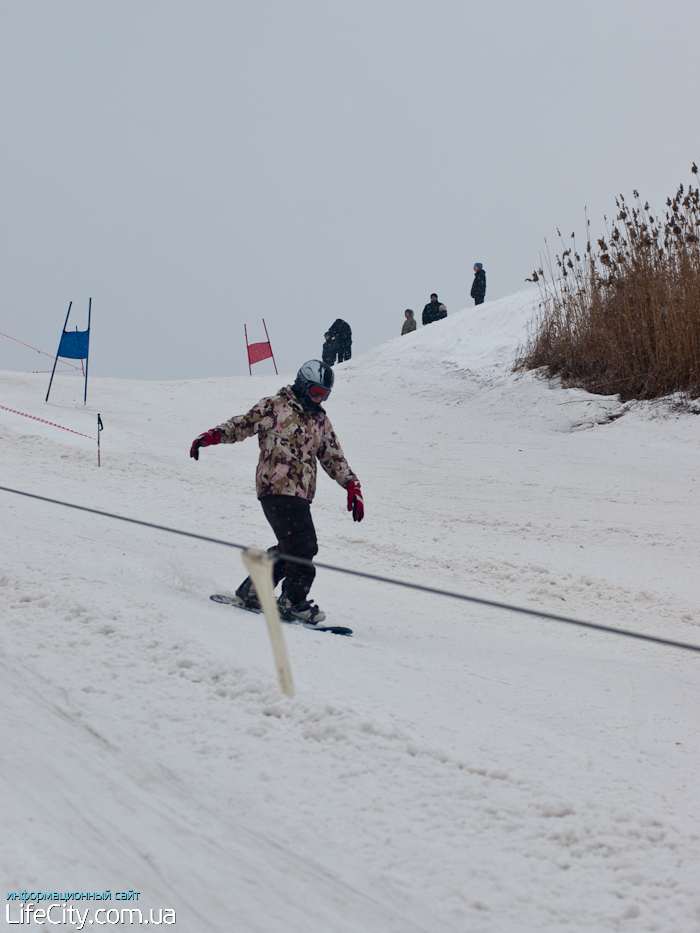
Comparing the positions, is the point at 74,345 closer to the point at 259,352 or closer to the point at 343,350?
the point at 259,352

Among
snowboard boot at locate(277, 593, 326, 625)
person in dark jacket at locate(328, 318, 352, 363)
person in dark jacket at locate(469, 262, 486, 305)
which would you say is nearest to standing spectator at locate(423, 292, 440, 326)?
person in dark jacket at locate(469, 262, 486, 305)

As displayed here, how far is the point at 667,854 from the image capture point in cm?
237

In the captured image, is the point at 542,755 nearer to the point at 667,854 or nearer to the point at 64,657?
the point at 667,854

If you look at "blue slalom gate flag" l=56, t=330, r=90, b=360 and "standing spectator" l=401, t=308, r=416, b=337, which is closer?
"blue slalom gate flag" l=56, t=330, r=90, b=360

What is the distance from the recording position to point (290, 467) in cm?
467

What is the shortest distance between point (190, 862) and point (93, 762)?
26.4 inches

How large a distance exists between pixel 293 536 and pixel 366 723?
1.78 m

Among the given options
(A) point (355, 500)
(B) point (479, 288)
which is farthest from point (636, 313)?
(B) point (479, 288)

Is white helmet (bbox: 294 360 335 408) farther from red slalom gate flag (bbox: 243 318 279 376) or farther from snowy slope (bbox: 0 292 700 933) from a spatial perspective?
red slalom gate flag (bbox: 243 318 279 376)

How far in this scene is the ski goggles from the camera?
472 centimetres

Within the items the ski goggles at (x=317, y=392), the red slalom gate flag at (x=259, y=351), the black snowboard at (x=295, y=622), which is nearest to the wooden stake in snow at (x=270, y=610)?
the black snowboard at (x=295, y=622)

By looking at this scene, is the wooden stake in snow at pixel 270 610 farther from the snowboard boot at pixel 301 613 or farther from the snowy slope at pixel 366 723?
the snowboard boot at pixel 301 613

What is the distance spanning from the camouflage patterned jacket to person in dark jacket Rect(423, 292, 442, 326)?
1618cm

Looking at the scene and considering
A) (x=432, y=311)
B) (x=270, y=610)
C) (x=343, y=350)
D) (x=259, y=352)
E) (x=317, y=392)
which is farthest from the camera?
(x=432, y=311)
